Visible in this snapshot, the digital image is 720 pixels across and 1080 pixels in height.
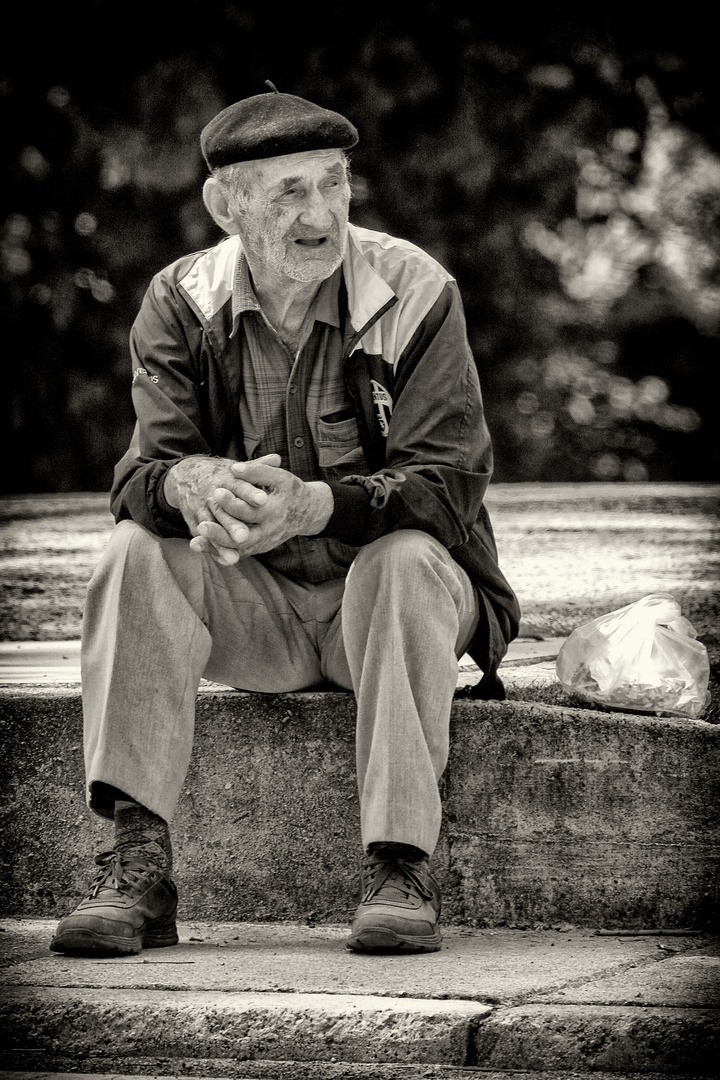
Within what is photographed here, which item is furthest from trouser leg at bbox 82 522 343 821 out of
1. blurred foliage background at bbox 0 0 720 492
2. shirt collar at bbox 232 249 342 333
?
blurred foliage background at bbox 0 0 720 492

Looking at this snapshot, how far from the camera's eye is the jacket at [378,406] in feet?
8.46

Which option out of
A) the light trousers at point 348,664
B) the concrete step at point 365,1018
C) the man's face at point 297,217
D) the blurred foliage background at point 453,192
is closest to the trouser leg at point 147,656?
the light trousers at point 348,664

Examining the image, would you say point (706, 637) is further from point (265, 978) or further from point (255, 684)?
point (265, 978)

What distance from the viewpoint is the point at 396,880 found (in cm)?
243

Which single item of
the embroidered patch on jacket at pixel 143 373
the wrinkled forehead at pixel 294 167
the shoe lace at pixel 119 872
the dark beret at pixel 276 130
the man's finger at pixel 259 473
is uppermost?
the dark beret at pixel 276 130

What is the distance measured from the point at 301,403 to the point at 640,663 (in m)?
0.81

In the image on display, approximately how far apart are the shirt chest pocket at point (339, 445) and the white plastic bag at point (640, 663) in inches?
21.8

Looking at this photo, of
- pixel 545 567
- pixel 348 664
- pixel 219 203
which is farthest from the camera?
pixel 545 567

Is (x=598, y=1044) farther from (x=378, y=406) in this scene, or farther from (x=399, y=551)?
(x=378, y=406)

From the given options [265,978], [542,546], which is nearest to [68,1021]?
[265,978]

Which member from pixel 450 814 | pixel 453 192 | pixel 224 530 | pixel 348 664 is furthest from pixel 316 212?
pixel 453 192

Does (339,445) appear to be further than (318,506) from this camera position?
Yes

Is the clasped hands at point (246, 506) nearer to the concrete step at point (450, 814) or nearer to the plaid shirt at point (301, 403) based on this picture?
the plaid shirt at point (301, 403)

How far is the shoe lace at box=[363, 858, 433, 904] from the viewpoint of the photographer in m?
2.42
